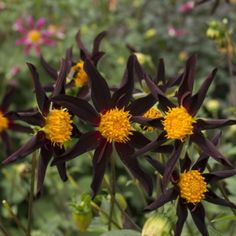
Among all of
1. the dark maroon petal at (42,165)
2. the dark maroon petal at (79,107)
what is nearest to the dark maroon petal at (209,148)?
the dark maroon petal at (79,107)

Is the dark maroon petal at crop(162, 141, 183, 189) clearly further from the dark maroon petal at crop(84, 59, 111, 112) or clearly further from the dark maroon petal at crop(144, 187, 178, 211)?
the dark maroon petal at crop(84, 59, 111, 112)

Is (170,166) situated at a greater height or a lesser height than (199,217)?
greater

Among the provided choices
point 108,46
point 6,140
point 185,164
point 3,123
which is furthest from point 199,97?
point 108,46

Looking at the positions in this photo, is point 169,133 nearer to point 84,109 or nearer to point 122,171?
point 84,109

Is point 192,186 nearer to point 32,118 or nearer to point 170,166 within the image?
point 170,166

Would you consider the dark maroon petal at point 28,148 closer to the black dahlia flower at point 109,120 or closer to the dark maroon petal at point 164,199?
the black dahlia flower at point 109,120
